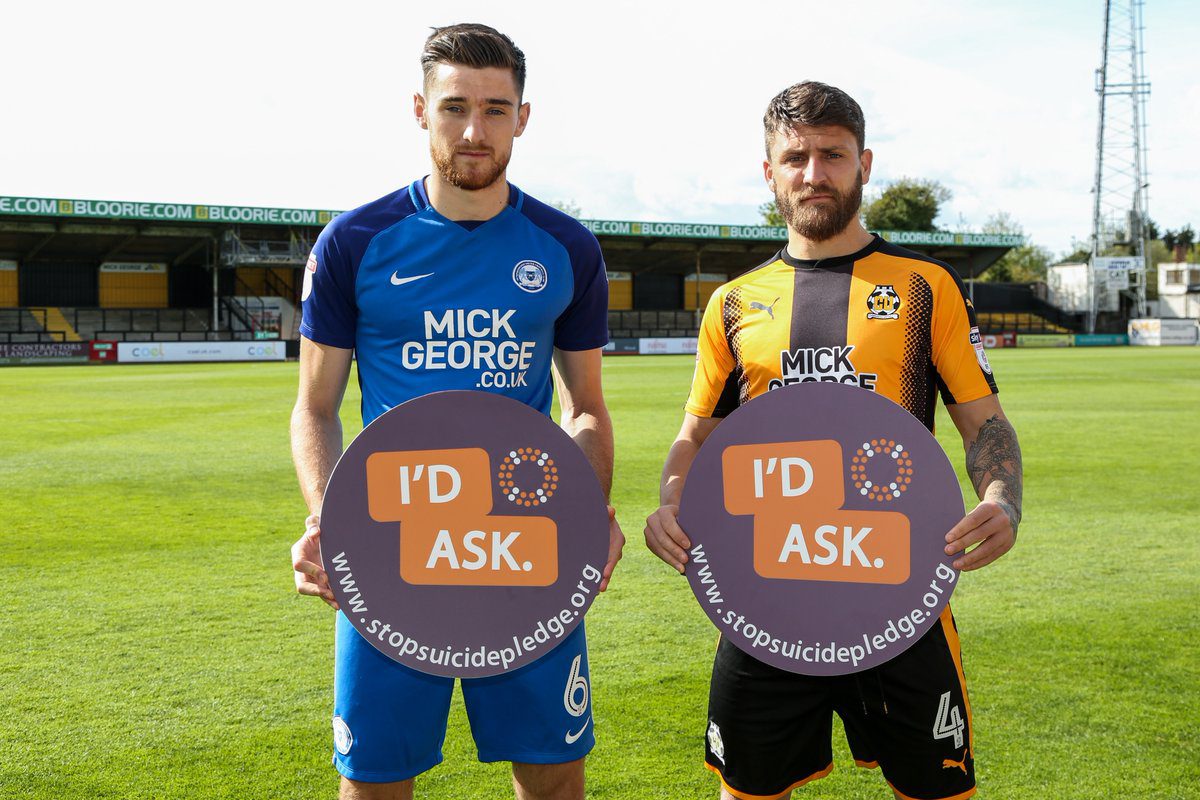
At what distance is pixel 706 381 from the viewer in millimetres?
2639

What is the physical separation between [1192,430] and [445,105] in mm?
12375

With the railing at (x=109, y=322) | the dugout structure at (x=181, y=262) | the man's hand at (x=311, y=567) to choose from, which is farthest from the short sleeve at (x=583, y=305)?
the railing at (x=109, y=322)

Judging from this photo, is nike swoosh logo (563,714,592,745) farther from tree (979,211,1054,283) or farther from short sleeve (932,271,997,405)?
tree (979,211,1054,283)

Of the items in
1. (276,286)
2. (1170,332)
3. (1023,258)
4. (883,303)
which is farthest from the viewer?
(1023,258)

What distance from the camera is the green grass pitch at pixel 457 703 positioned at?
321 centimetres

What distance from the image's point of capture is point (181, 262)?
46750mm

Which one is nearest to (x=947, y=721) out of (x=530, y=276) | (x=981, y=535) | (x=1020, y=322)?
(x=981, y=535)

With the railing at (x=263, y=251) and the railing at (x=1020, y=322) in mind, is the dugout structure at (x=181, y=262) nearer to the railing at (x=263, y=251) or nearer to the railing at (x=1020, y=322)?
the railing at (x=263, y=251)

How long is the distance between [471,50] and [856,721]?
1805 millimetres

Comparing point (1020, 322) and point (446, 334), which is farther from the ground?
point (1020, 322)

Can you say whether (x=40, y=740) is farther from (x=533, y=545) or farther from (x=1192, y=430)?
(x=1192, y=430)

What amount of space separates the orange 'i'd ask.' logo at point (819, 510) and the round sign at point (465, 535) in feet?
1.11

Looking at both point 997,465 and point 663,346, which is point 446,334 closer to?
point 997,465

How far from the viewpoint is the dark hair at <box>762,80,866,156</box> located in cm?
237
